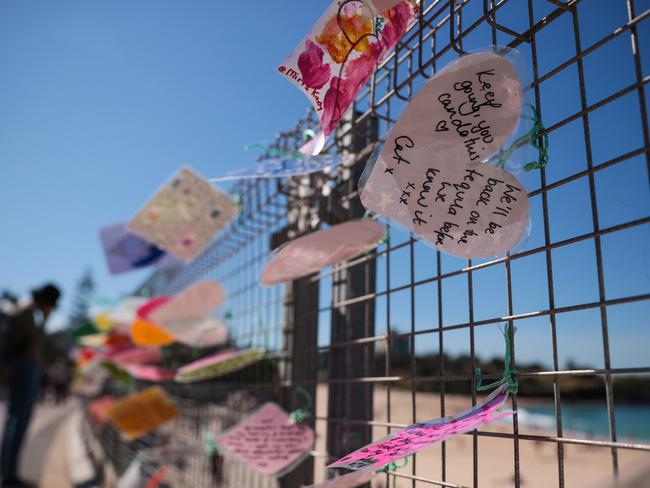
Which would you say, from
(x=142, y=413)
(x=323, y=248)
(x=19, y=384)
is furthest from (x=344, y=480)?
(x=19, y=384)

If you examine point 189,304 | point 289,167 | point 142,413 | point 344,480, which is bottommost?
point 142,413

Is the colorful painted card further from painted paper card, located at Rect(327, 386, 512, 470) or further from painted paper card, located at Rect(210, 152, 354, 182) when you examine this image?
painted paper card, located at Rect(327, 386, 512, 470)

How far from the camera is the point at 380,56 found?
2.72 feet

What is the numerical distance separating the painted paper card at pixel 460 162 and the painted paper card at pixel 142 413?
2212mm

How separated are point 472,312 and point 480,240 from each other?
0.16m

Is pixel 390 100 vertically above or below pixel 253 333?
above

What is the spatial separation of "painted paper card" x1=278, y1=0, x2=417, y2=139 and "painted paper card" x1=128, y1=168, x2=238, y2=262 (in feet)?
3.64

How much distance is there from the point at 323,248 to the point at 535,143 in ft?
1.63

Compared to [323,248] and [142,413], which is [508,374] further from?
[142,413]

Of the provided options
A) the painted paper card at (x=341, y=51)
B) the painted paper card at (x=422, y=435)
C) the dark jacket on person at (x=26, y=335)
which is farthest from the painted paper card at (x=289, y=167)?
the dark jacket on person at (x=26, y=335)

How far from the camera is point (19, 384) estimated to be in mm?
3012

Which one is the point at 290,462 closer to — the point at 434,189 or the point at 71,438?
the point at 434,189

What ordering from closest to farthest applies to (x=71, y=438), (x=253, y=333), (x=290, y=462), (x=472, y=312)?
(x=472, y=312) → (x=290, y=462) → (x=253, y=333) → (x=71, y=438)

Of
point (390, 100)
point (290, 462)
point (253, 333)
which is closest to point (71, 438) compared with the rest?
point (253, 333)
